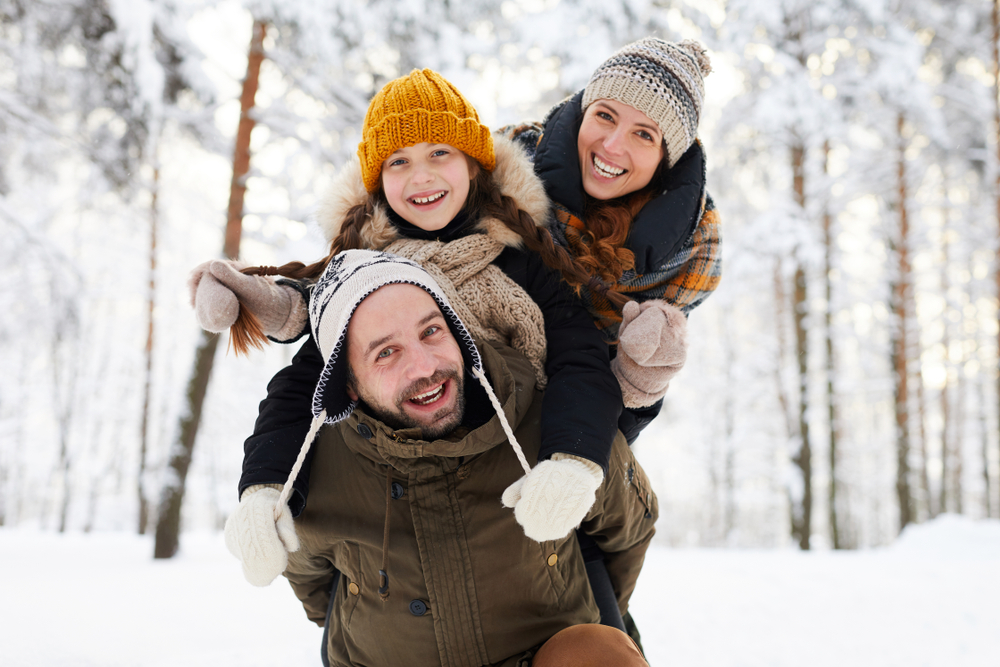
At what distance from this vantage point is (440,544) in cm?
159

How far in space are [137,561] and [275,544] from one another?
5.48 meters

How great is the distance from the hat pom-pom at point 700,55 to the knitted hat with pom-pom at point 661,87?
78mm

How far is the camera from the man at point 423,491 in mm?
1578

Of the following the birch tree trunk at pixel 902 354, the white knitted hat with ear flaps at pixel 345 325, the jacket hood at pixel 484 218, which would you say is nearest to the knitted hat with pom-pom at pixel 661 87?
the jacket hood at pixel 484 218

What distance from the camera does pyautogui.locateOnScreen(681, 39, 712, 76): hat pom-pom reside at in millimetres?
2505

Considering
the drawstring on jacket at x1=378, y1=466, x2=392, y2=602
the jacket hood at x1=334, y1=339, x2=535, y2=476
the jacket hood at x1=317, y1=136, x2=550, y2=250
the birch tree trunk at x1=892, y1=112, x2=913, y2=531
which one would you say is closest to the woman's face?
the jacket hood at x1=317, y1=136, x2=550, y2=250

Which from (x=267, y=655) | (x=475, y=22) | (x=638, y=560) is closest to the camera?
(x=638, y=560)

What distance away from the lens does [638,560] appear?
2113mm

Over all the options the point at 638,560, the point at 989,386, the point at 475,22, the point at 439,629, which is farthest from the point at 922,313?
the point at 439,629

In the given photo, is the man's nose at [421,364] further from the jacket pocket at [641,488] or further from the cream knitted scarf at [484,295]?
the jacket pocket at [641,488]

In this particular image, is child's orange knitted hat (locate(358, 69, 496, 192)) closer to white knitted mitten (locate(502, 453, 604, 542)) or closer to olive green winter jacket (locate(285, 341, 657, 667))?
olive green winter jacket (locate(285, 341, 657, 667))

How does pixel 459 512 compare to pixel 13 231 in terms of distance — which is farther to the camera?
pixel 13 231

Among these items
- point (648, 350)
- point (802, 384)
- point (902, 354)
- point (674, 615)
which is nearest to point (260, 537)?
point (648, 350)

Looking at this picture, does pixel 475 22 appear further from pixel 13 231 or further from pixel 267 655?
pixel 267 655
